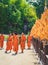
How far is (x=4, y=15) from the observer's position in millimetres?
90375

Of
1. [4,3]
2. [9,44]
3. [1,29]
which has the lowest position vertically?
[9,44]

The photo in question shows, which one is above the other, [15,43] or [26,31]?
[26,31]

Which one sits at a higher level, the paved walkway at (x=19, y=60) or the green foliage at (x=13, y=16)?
the green foliage at (x=13, y=16)

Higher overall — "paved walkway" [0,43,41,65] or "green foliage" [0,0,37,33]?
"green foliage" [0,0,37,33]

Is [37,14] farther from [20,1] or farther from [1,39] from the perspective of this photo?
[1,39]

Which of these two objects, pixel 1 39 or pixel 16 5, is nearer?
pixel 1 39

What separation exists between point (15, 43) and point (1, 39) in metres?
9.12

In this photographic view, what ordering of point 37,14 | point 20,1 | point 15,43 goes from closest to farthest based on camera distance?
point 15,43 < point 20,1 < point 37,14

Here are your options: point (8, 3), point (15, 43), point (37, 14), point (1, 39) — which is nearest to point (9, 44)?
point (15, 43)

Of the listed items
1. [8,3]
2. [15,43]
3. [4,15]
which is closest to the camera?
[15,43]

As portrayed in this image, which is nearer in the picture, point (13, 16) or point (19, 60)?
point (19, 60)

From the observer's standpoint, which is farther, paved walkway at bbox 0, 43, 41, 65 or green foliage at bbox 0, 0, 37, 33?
green foliage at bbox 0, 0, 37, 33

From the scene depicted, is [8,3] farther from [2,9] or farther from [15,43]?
[15,43]

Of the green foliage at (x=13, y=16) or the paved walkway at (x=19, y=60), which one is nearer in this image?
the paved walkway at (x=19, y=60)
